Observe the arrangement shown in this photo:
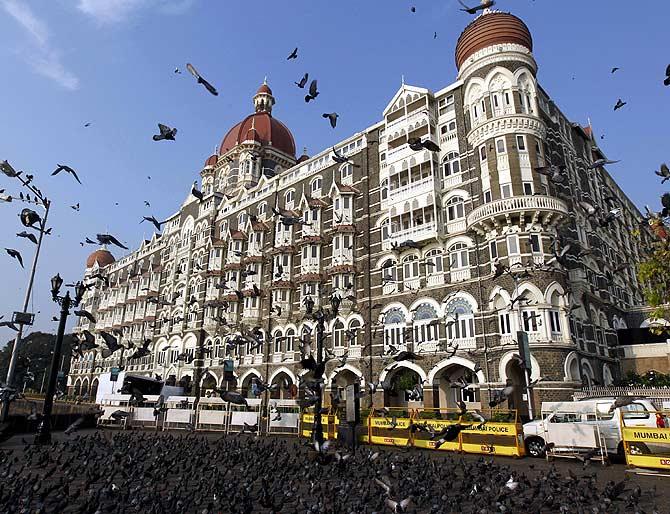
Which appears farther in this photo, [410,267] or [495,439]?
[410,267]

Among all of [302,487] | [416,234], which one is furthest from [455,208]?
[302,487]

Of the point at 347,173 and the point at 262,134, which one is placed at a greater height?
the point at 262,134

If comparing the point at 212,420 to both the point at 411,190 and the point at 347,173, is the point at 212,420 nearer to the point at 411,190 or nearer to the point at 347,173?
the point at 411,190

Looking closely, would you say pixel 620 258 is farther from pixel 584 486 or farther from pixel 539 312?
pixel 584 486

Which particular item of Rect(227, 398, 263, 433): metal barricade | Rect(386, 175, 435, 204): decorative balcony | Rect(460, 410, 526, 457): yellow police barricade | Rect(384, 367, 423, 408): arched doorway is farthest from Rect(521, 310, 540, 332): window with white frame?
Rect(227, 398, 263, 433): metal barricade

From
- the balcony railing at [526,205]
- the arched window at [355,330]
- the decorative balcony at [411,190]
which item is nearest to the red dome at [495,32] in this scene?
the decorative balcony at [411,190]

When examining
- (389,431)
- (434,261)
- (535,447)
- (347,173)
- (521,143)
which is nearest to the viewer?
(535,447)

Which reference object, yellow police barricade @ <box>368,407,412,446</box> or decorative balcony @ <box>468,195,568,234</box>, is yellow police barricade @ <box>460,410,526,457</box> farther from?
decorative balcony @ <box>468,195,568,234</box>

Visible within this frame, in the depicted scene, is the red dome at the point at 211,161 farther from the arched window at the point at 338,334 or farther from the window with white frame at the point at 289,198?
the arched window at the point at 338,334

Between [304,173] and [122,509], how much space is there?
36222 mm

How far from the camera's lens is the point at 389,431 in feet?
62.4

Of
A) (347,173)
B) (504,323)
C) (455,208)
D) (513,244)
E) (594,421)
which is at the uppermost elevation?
(347,173)

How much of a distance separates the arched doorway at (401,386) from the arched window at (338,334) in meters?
4.99

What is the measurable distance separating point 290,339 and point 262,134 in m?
28.2
